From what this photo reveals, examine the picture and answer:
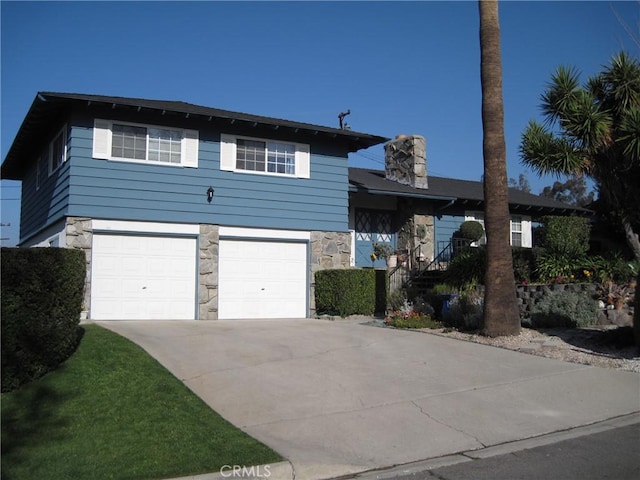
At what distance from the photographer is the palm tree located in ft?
38.5

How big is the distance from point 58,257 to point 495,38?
9.31m

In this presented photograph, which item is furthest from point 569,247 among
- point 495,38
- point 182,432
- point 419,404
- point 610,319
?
point 182,432

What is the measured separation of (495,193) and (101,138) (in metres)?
9.15

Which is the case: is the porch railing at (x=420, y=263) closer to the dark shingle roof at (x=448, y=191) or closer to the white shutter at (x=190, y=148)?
the dark shingle roof at (x=448, y=191)

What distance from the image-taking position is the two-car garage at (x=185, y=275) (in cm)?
1401

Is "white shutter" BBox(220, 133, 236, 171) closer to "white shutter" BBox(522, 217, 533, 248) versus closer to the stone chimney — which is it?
the stone chimney

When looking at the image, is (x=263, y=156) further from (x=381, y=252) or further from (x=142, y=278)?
(x=381, y=252)

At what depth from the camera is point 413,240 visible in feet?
65.8

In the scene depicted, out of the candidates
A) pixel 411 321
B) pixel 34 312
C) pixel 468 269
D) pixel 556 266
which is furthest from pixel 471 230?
pixel 34 312

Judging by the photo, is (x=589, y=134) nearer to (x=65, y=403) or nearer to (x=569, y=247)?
(x=569, y=247)

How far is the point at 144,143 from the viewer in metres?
14.6

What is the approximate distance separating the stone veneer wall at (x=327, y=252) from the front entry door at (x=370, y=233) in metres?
2.53

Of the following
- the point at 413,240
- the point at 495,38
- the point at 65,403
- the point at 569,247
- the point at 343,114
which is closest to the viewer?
the point at 65,403

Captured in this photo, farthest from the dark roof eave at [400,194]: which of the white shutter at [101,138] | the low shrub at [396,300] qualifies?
the white shutter at [101,138]
